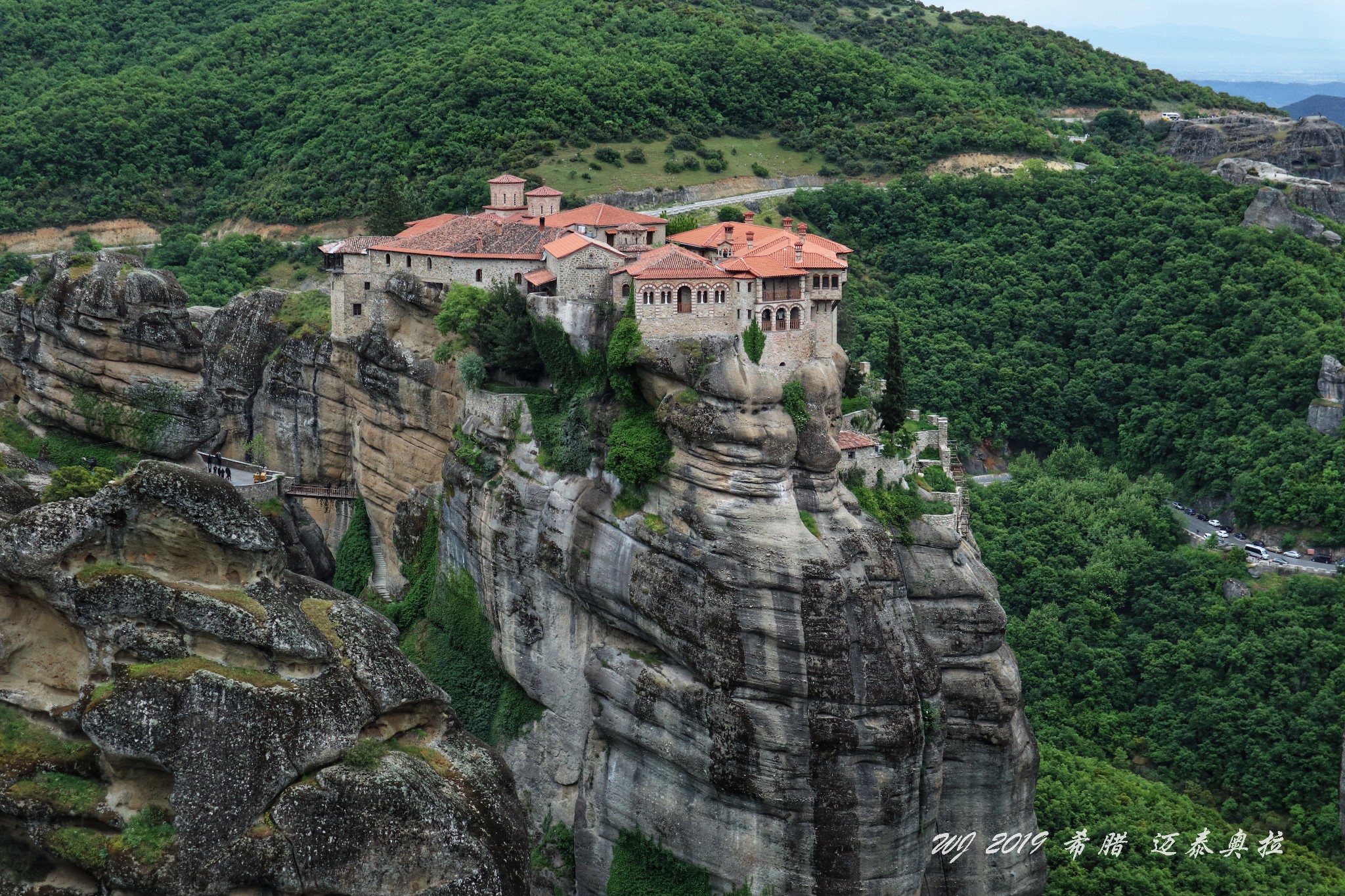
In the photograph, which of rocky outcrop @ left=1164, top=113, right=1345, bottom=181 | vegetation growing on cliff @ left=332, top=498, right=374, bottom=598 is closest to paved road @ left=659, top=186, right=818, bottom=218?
vegetation growing on cliff @ left=332, top=498, right=374, bottom=598

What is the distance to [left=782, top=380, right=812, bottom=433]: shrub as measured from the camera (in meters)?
46.1

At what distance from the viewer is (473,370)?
175 ft

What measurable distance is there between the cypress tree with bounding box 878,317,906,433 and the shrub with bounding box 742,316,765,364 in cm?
688

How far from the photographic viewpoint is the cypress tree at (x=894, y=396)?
171 feet

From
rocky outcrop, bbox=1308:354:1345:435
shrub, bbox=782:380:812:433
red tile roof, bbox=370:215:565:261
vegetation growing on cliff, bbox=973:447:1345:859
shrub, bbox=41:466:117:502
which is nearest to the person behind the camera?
shrub, bbox=41:466:117:502

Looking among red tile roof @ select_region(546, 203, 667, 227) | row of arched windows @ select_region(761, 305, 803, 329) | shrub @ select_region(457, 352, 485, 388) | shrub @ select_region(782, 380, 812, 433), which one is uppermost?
red tile roof @ select_region(546, 203, 667, 227)

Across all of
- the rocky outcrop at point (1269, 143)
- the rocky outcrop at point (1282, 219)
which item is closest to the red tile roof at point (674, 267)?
the rocky outcrop at point (1282, 219)

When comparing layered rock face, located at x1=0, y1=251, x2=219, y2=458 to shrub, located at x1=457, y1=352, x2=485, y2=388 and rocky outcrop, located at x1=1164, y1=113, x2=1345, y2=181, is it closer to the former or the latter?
shrub, located at x1=457, y1=352, x2=485, y2=388

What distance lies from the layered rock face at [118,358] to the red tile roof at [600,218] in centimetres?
1520

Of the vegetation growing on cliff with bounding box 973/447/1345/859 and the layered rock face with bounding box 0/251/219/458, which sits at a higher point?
the layered rock face with bounding box 0/251/219/458

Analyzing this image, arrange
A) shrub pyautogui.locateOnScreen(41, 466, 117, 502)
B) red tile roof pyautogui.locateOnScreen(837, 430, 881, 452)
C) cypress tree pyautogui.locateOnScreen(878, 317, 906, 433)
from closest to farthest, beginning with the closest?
1. shrub pyautogui.locateOnScreen(41, 466, 117, 502)
2. red tile roof pyautogui.locateOnScreen(837, 430, 881, 452)
3. cypress tree pyautogui.locateOnScreen(878, 317, 906, 433)

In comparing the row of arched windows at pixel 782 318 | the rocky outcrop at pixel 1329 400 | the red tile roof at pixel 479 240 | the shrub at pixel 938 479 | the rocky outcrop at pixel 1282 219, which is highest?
the red tile roof at pixel 479 240

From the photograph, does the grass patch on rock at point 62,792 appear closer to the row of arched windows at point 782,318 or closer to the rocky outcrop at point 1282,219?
the row of arched windows at point 782,318

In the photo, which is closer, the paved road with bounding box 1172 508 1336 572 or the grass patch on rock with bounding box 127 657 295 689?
the grass patch on rock with bounding box 127 657 295 689
